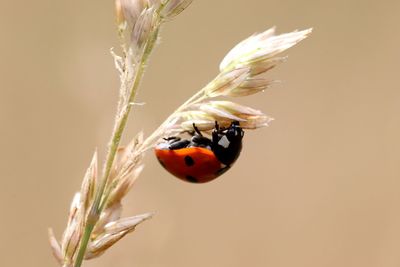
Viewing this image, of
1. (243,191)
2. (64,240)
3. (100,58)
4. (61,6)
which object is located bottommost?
(64,240)

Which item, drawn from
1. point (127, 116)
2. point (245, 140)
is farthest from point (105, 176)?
point (245, 140)

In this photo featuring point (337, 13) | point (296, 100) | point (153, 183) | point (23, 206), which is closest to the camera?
point (23, 206)

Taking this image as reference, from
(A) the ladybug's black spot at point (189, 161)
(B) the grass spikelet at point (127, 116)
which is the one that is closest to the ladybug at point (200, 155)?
(A) the ladybug's black spot at point (189, 161)

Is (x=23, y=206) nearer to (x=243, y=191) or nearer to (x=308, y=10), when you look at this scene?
(x=243, y=191)

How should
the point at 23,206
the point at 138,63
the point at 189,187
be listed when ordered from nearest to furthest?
the point at 138,63
the point at 23,206
the point at 189,187

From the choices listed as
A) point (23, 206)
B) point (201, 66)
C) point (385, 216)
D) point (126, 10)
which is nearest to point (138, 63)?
point (126, 10)

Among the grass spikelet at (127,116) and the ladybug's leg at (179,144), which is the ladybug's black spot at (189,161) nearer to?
the ladybug's leg at (179,144)

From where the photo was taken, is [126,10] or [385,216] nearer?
[126,10]

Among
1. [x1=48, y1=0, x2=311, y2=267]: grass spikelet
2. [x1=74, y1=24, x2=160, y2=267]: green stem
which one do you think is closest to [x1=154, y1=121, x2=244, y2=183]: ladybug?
[x1=48, y1=0, x2=311, y2=267]: grass spikelet

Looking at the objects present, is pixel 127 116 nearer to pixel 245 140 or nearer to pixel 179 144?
pixel 179 144

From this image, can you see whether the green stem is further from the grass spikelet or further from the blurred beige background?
the blurred beige background
